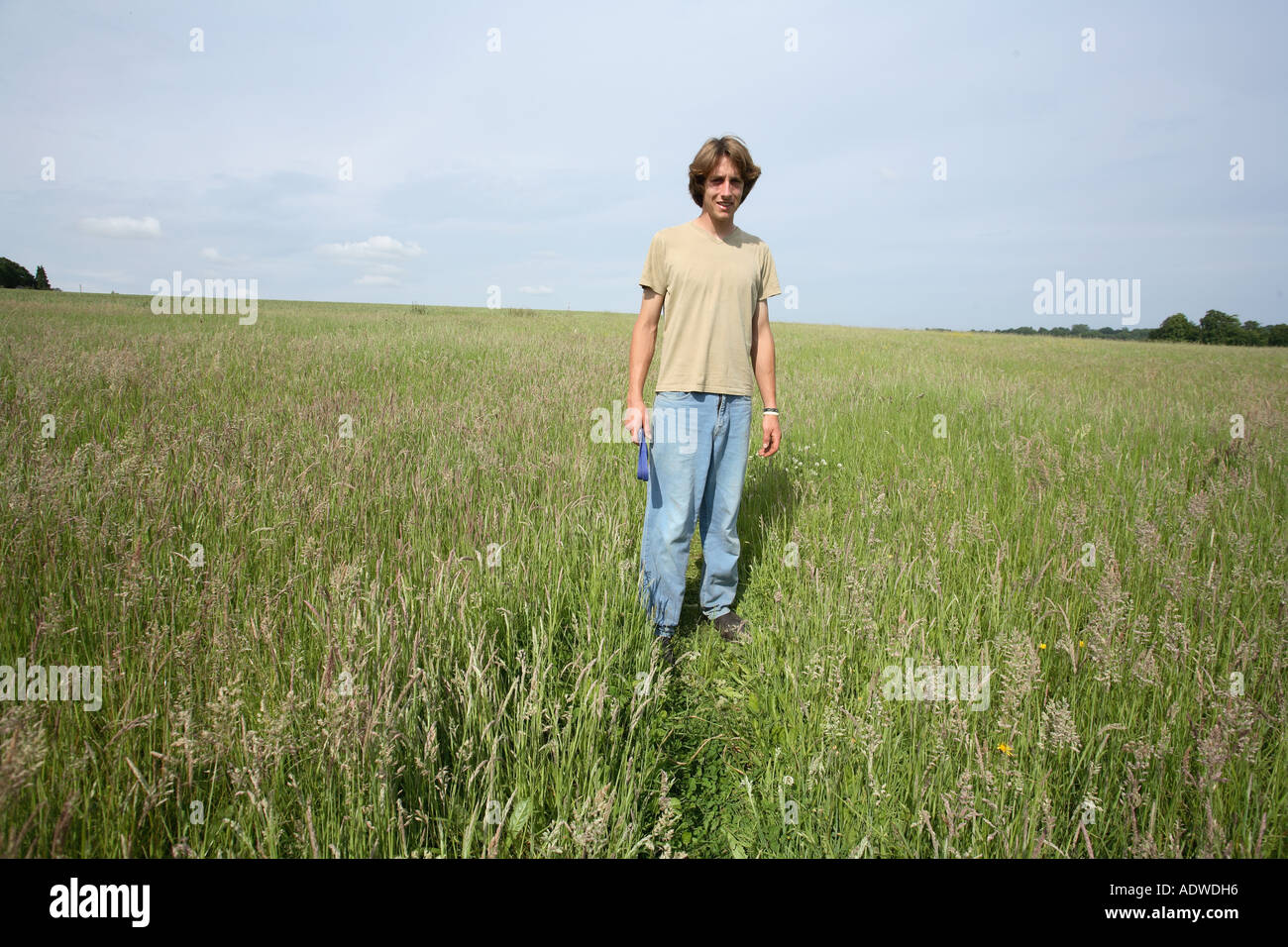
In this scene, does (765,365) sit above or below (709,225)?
below

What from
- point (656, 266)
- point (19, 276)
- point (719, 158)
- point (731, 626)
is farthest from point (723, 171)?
point (19, 276)

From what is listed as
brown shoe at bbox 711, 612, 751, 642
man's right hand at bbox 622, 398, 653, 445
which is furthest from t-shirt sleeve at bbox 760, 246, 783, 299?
brown shoe at bbox 711, 612, 751, 642

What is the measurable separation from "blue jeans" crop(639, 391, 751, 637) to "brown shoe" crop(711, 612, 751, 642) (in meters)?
0.05

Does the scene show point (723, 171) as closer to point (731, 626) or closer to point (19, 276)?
point (731, 626)

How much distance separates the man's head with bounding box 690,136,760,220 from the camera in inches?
111

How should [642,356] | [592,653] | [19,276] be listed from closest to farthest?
[592,653] → [642,356] → [19,276]

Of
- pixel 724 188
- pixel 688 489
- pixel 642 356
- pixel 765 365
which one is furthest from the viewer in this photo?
pixel 765 365

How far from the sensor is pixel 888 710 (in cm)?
216

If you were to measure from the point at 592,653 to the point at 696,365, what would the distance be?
4.82 ft

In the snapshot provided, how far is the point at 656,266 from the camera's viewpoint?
2.97 m

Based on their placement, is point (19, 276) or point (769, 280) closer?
point (769, 280)

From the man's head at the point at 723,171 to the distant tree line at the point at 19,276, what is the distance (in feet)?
346
